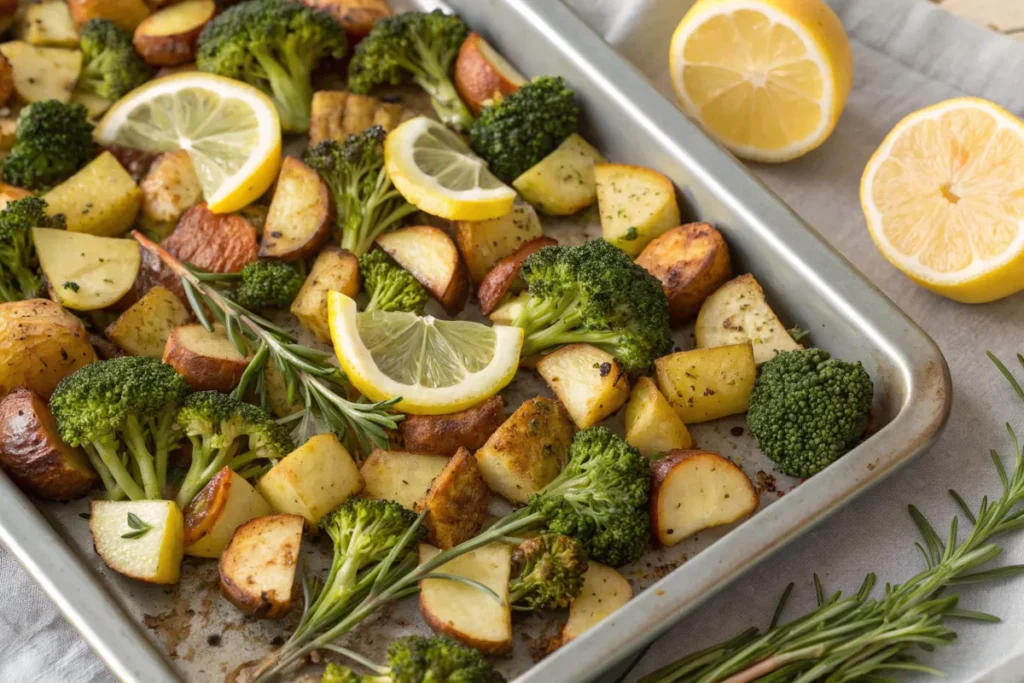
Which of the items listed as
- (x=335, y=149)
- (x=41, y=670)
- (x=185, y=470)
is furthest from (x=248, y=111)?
(x=41, y=670)

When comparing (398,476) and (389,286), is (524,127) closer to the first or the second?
(389,286)

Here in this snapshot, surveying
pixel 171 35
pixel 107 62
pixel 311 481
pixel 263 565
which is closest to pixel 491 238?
pixel 311 481

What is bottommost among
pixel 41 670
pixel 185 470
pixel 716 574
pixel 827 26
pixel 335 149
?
pixel 41 670

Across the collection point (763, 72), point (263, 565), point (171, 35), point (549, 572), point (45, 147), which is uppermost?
point (763, 72)

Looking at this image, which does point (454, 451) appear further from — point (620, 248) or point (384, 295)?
point (620, 248)

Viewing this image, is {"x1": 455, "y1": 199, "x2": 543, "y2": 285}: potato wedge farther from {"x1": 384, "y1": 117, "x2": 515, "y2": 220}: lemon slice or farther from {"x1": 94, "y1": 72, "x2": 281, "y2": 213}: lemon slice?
{"x1": 94, "y1": 72, "x2": 281, "y2": 213}: lemon slice
